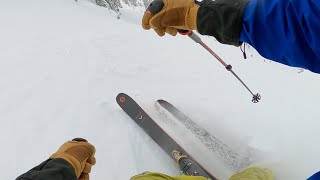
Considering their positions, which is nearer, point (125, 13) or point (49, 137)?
point (49, 137)

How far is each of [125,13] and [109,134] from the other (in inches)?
283

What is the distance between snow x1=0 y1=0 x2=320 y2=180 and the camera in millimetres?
3033

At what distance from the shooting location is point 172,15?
86.3 inches

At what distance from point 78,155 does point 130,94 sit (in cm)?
180

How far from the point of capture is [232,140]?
11.3 ft

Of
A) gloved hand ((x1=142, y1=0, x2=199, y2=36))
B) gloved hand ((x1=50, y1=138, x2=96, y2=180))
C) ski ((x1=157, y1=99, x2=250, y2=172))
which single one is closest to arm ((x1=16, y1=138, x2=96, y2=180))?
gloved hand ((x1=50, y1=138, x2=96, y2=180))

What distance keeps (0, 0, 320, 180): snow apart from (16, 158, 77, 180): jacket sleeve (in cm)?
81

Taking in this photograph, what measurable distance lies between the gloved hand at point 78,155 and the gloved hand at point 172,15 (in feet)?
2.97

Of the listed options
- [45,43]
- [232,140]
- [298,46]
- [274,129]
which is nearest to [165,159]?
[232,140]

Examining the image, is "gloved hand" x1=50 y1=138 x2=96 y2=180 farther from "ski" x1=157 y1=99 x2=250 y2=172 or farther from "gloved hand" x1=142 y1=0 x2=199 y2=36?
"ski" x1=157 y1=99 x2=250 y2=172

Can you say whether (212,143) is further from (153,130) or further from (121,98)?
(121,98)

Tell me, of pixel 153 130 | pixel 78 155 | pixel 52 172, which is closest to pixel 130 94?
pixel 153 130

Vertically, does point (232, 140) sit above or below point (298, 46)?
below

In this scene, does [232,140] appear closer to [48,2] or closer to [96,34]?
[96,34]
